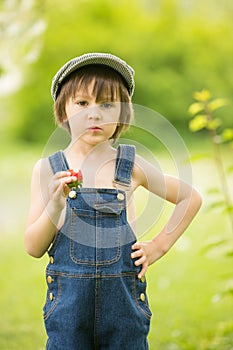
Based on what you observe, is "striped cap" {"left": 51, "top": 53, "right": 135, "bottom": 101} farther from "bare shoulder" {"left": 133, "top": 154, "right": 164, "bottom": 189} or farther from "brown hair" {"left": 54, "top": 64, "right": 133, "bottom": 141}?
"bare shoulder" {"left": 133, "top": 154, "right": 164, "bottom": 189}

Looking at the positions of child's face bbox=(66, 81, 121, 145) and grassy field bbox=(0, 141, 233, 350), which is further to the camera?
grassy field bbox=(0, 141, 233, 350)

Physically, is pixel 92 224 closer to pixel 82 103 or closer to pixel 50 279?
pixel 50 279

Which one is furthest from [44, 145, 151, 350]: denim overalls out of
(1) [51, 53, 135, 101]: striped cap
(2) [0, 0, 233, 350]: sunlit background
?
(2) [0, 0, 233, 350]: sunlit background

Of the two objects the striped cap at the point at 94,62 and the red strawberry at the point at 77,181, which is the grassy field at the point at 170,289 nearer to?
the striped cap at the point at 94,62

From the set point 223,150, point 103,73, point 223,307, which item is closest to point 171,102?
point 223,150

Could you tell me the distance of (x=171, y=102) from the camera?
7.81 m

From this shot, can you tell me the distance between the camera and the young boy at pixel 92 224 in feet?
4.84

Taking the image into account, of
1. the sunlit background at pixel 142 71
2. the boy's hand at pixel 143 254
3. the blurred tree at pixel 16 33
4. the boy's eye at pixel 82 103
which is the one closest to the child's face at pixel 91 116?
the boy's eye at pixel 82 103

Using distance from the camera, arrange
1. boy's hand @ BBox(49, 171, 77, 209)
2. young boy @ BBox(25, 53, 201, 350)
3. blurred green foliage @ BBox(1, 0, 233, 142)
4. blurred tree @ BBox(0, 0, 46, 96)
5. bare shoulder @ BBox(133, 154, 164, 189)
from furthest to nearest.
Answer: blurred green foliage @ BBox(1, 0, 233, 142) < blurred tree @ BBox(0, 0, 46, 96) < bare shoulder @ BBox(133, 154, 164, 189) < young boy @ BBox(25, 53, 201, 350) < boy's hand @ BBox(49, 171, 77, 209)

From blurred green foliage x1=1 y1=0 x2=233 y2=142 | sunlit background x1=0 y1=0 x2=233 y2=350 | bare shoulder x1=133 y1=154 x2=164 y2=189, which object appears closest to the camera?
bare shoulder x1=133 y1=154 x2=164 y2=189

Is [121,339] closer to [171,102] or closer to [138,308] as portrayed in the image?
[138,308]

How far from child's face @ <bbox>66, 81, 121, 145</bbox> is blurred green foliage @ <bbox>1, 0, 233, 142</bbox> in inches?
245

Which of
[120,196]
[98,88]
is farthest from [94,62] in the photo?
[120,196]

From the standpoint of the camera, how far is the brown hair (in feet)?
5.06
